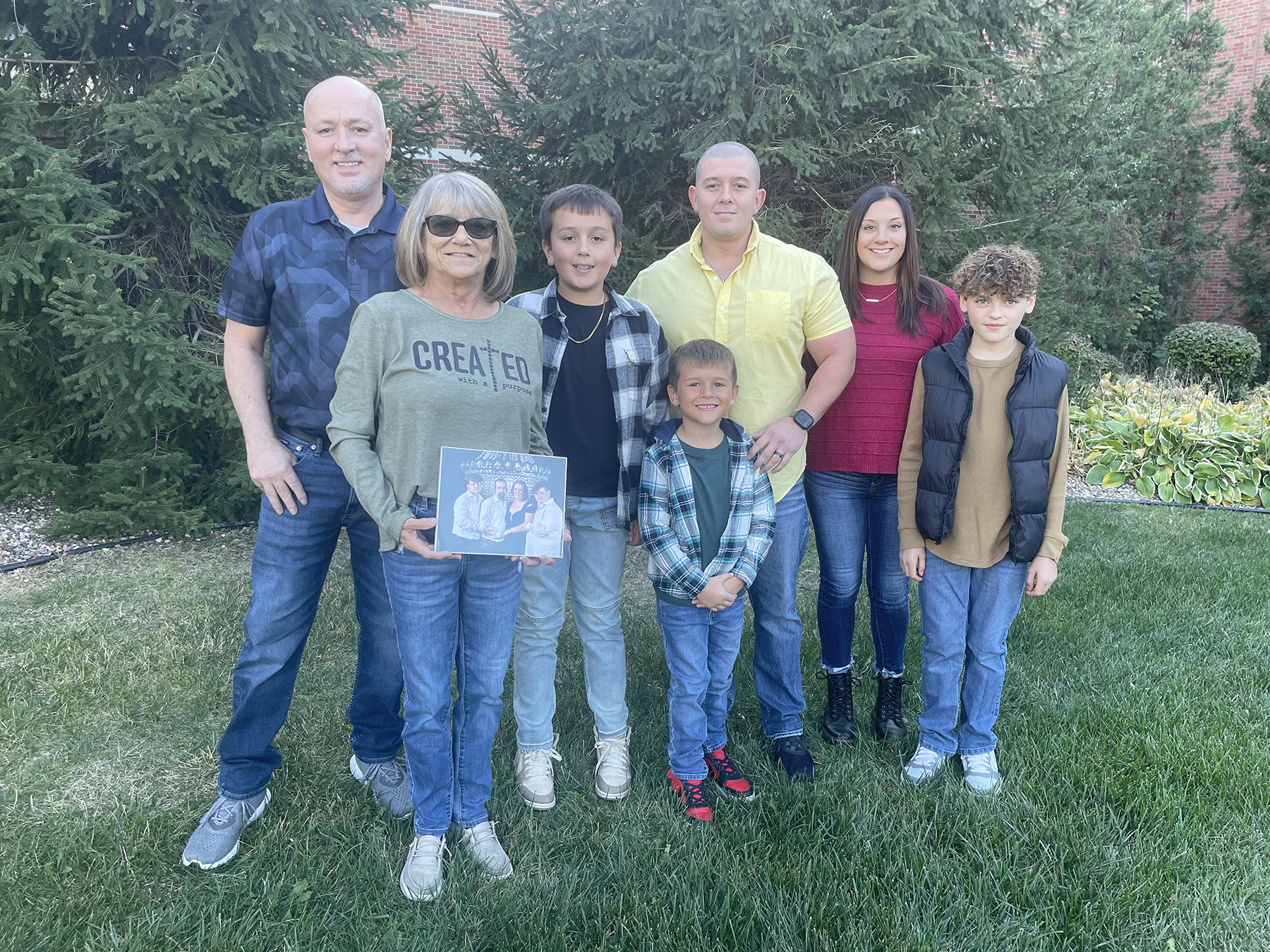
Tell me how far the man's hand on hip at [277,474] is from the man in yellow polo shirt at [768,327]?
4.40 feet

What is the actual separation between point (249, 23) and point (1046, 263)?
6.23 meters

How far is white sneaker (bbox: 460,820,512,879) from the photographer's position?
2.38 m

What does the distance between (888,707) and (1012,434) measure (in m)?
1.27

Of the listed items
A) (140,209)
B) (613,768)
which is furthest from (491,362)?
(140,209)

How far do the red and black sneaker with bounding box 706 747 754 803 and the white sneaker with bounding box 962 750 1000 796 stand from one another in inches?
30.4

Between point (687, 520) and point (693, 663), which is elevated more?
point (687, 520)

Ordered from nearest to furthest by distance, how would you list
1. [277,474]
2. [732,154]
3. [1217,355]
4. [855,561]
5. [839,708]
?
[277,474], [732,154], [855,561], [839,708], [1217,355]

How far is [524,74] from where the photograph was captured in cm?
704

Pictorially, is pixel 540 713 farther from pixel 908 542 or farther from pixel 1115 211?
pixel 1115 211

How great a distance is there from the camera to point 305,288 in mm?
2318

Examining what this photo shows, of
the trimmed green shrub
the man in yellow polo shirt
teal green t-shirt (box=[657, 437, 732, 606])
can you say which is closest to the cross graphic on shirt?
teal green t-shirt (box=[657, 437, 732, 606])

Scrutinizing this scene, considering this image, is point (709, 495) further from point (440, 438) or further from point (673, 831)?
point (673, 831)

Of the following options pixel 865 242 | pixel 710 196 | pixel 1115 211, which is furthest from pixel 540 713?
pixel 1115 211

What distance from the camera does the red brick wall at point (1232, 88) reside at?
16.8 m
